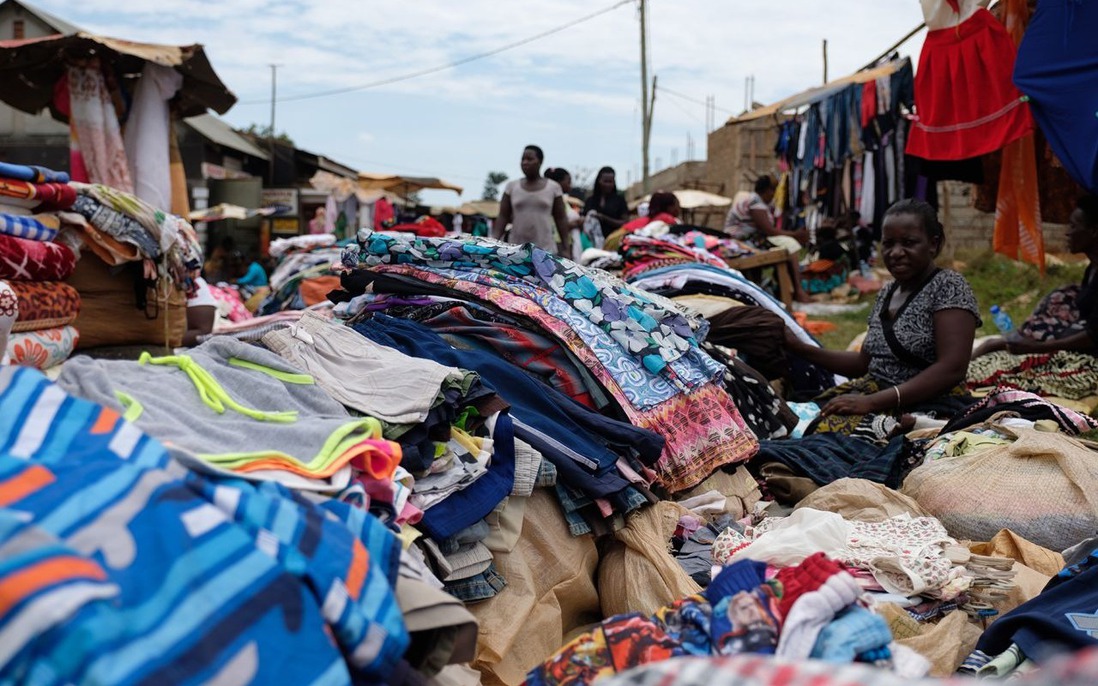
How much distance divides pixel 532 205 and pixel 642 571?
604cm

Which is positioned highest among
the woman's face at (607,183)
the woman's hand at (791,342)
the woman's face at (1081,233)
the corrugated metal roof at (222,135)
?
the corrugated metal roof at (222,135)

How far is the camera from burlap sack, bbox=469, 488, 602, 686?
2504 mm

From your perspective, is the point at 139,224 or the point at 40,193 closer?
the point at 40,193

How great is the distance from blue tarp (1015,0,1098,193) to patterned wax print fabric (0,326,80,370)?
16.2ft

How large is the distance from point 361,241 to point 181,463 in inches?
90.4

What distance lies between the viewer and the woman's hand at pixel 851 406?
13.7ft

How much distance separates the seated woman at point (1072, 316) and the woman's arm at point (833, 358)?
1.58 meters

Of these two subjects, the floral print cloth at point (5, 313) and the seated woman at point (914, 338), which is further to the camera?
the seated woman at point (914, 338)

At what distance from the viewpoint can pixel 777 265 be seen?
28.5 feet

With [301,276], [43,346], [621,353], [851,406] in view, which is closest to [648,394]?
[621,353]

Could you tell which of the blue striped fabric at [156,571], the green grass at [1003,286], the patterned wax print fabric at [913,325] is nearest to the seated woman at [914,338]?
the patterned wax print fabric at [913,325]

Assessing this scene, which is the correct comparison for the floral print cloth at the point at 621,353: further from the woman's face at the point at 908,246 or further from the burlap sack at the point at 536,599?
the woman's face at the point at 908,246

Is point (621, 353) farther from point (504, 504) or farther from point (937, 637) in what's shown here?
point (937, 637)

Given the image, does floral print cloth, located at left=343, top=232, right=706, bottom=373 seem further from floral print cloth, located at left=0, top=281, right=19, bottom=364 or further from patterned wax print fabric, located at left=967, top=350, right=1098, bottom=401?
patterned wax print fabric, located at left=967, top=350, right=1098, bottom=401
